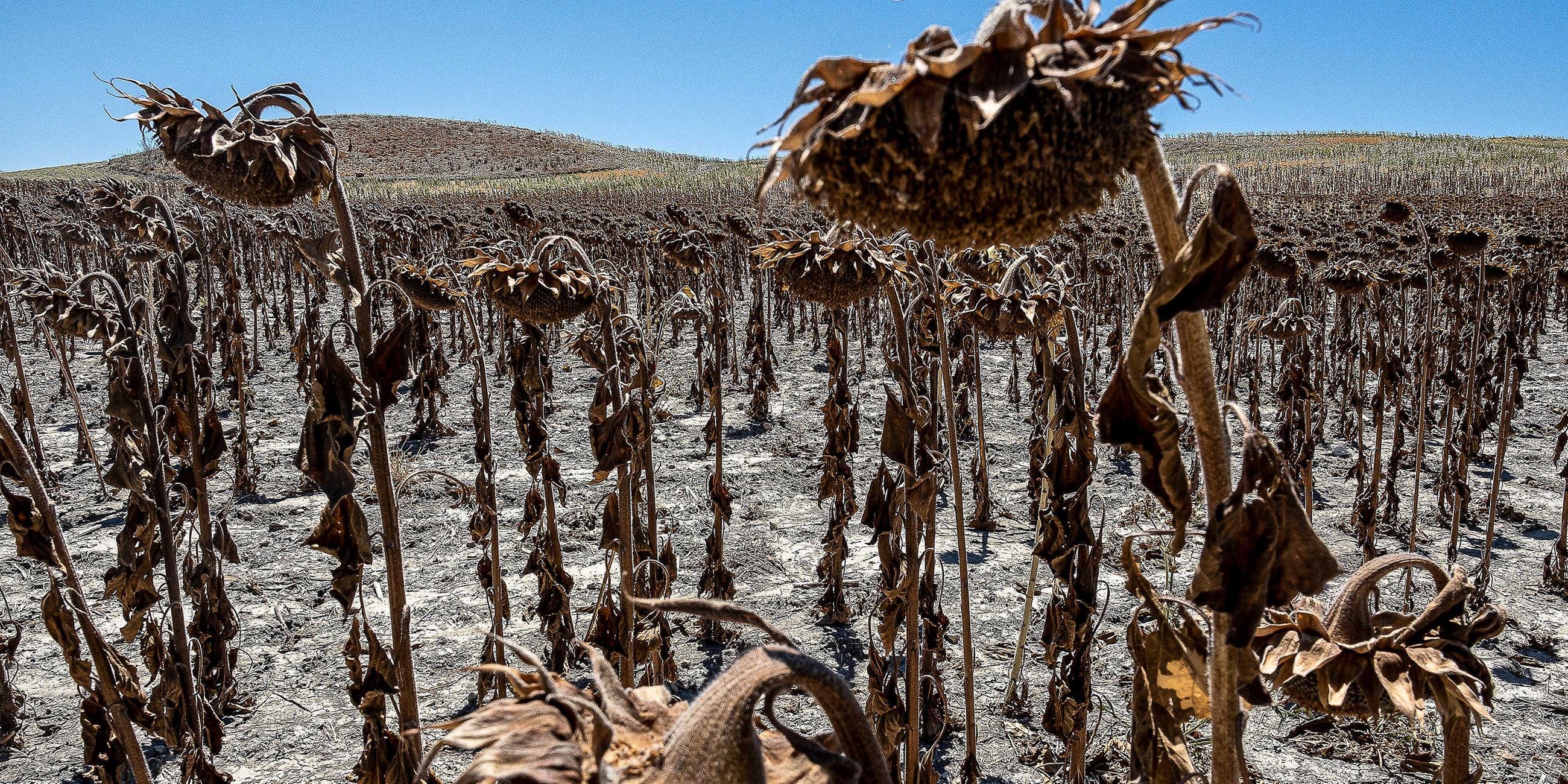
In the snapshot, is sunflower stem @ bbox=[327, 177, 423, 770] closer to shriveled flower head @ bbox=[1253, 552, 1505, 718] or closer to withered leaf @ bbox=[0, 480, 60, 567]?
withered leaf @ bbox=[0, 480, 60, 567]

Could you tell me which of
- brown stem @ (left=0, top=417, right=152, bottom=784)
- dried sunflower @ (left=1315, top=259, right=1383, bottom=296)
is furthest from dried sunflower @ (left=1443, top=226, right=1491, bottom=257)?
brown stem @ (left=0, top=417, right=152, bottom=784)

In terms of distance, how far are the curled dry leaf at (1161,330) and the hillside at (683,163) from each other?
39.2m

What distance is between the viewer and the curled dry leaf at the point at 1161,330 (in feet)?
2.99

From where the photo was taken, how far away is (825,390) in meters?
9.58

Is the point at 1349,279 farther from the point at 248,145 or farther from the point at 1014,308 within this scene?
the point at 248,145

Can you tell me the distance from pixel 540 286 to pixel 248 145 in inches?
42.0

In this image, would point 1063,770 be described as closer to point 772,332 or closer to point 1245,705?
point 1245,705

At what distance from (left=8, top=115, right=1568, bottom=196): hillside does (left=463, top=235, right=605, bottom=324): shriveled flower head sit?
36765 mm

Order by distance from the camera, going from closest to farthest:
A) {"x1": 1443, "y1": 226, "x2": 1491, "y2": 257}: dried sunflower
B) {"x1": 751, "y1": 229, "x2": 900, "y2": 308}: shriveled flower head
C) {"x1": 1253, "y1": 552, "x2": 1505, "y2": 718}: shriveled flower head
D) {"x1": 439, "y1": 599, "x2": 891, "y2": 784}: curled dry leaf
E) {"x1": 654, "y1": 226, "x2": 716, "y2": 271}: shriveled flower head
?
1. {"x1": 439, "y1": 599, "x2": 891, "y2": 784}: curled dry leaf
2. {"x1": 1253, "y1": 552, "x2": 1505, "y2": 718}: shriveled flower head
3. {"x1": 751, "y1": 229, "x2": 900, "y2": 308}: shriveled flower head
4. {"x1": 1443, "y1": 226, "x2": 1491, "y2": 257}: dried sunflower
5. {"x1": 654, "y1": 226, "x2": 716, "y2": 271}: shriveled flower head

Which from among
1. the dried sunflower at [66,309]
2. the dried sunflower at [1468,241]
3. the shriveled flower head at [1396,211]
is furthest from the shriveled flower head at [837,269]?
the shriveled flower head at [1396,211]

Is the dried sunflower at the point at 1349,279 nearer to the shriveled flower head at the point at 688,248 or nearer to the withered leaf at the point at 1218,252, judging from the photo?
the shriveled flower head at the point at 688,248

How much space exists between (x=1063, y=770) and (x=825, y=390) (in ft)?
21.5

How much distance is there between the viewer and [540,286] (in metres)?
3.03

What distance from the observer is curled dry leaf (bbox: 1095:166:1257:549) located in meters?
0.91
